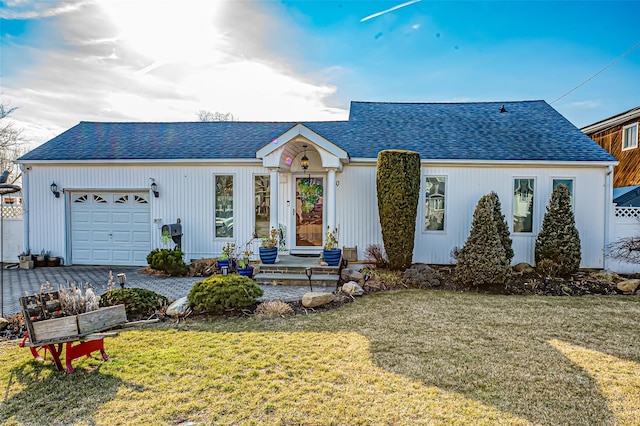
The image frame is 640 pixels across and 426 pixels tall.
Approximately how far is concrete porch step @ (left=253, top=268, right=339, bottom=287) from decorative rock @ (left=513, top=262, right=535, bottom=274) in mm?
4958

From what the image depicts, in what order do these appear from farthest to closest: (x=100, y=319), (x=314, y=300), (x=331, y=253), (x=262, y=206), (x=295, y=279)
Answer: (x=262, y=206), (x=331, y=253), (x=295, y=279), (x=314, y=300), (x=100, y=319)

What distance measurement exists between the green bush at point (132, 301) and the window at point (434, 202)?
24.0 feet

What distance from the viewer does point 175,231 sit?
10406 mm

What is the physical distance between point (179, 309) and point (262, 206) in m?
4.86

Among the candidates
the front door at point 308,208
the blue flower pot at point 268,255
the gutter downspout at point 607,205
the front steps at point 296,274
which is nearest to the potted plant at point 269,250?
the blue flower pot at point 268,255

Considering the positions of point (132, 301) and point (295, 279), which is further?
point (295, 279)

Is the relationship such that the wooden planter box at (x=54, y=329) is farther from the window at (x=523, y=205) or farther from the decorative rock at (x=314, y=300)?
the window at (x=523, y=205)

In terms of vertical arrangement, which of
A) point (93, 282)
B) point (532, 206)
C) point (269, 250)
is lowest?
point (93, 282)

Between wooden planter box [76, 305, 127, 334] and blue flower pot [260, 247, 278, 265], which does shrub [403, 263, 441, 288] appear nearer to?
blue flower pot [260, 247, 278, 265]

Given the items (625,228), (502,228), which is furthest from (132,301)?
(625,228)

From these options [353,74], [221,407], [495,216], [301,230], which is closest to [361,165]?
[301,230]

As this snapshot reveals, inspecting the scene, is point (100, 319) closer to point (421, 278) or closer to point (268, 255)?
point (268, 255)

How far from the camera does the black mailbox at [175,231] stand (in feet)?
33.7

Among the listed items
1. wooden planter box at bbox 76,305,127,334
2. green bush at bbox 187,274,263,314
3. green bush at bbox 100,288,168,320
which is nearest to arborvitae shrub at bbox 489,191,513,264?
green bush at bbox 187,274,263,314
